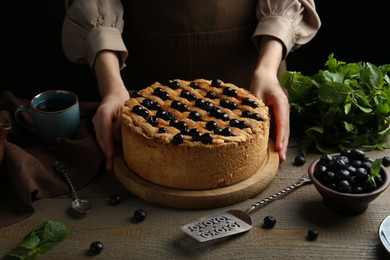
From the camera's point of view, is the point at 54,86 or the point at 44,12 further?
the point at 54,86

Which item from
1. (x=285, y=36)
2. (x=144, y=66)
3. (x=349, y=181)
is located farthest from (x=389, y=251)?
(x=144, y=66)

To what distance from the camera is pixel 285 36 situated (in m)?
1.94

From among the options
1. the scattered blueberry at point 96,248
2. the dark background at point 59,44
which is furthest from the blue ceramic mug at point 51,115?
the dark background at point 59,44

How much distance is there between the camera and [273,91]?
67.3 inches

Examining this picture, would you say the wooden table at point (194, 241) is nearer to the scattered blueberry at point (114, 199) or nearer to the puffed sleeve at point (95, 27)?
the scattered blueberry at point (114, 199)

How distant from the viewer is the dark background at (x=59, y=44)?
2.66 metres

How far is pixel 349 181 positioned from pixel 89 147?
2.27ft

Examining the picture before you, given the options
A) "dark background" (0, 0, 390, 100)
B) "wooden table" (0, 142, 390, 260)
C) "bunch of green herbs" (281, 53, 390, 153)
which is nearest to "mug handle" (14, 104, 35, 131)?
"wooden table" (0, 142, 390, 260)

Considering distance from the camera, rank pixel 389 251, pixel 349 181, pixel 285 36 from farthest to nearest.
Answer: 1. pixel 285 36
2. pixel 349 181
3. pixel 389 251

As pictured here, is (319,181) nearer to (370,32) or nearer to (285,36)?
(285,36)

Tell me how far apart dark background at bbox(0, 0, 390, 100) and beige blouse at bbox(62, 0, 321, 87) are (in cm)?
70

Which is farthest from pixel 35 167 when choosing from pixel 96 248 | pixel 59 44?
pixel 59 44

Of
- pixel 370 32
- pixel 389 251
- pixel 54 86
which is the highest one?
pixel 389 251

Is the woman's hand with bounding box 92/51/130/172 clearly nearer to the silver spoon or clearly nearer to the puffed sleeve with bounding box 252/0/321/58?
the silver spoon
